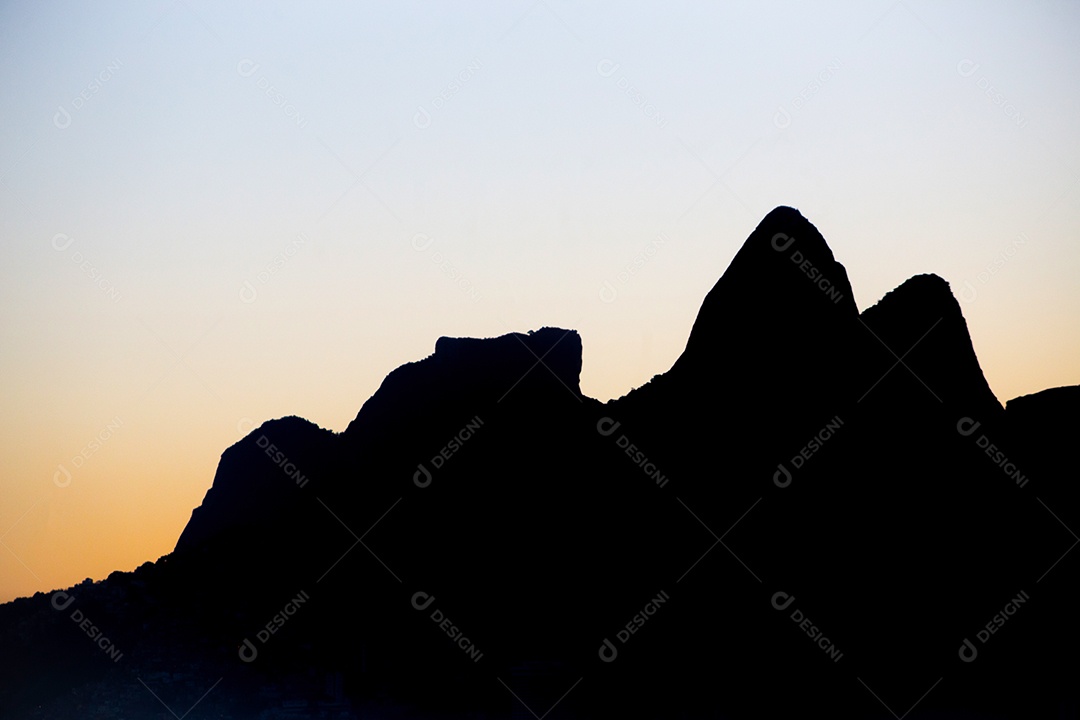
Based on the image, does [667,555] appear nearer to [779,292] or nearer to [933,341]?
[779,292]

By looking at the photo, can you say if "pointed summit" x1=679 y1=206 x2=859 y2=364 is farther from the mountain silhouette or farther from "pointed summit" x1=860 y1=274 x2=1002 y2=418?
"pointed summit" x1=860 y1=274 x2=1002 y2=418

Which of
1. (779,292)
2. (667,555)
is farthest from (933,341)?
(667,555)

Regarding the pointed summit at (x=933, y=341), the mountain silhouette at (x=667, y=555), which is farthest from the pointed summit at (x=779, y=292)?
the pointed summit at (x=933, y=341)

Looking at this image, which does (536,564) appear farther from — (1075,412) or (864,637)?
(1075,412)

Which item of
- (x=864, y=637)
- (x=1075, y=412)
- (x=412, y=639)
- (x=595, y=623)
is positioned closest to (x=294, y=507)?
(x=412, y=639)

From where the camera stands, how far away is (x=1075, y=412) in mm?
37094

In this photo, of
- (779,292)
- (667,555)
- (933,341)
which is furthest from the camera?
(933,341)

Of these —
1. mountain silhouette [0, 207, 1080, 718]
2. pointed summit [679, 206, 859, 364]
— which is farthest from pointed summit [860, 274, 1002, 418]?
pointed summit [679, 206, 859, 364]

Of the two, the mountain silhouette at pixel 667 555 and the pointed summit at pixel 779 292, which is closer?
the mountain silhouette at pixel 667 555

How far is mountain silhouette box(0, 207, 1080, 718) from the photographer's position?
31.8 metres

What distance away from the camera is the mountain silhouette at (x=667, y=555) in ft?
104

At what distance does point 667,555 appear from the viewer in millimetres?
33688

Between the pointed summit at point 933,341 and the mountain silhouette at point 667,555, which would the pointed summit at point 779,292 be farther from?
the pointed summit at point 933,341

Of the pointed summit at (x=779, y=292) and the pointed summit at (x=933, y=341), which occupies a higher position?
the pointed summit at (x=779, y=292)
